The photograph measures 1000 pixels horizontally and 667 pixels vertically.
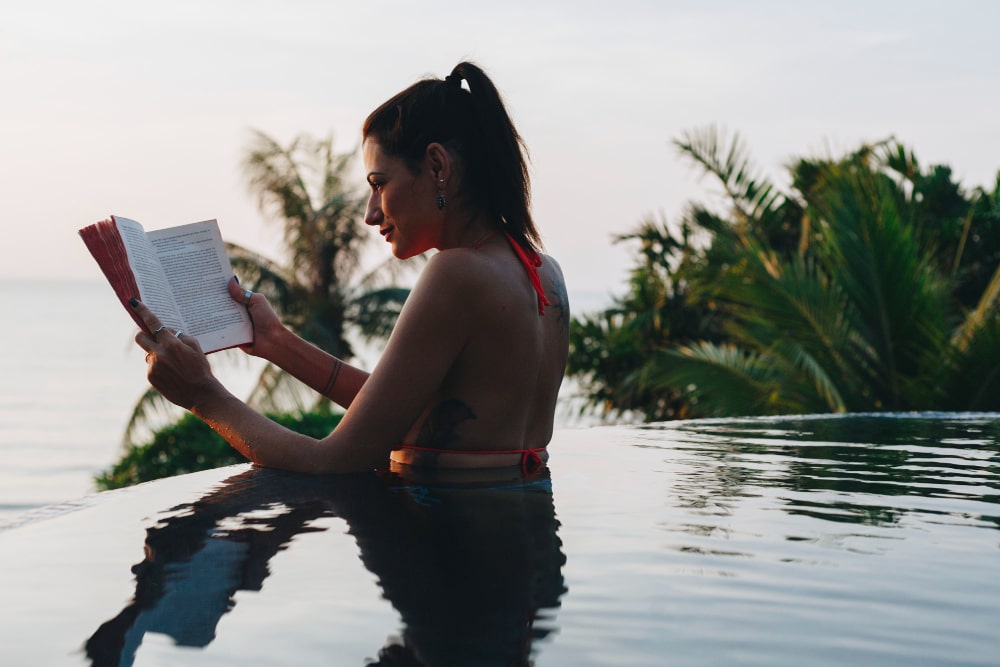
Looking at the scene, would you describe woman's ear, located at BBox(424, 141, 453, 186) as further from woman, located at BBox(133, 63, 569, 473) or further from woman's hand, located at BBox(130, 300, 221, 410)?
woman's hand, located at BBox(130, 300, 221, 410)

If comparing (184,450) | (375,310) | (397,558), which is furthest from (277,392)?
(397,558)

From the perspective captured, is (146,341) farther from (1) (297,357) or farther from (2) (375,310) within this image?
(2) (375,310)

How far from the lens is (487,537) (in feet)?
7.05

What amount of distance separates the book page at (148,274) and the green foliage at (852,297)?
515 centimetres

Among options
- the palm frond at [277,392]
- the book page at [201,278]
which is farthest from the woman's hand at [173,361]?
the palm frond at [277,392]

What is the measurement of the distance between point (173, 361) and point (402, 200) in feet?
2.15

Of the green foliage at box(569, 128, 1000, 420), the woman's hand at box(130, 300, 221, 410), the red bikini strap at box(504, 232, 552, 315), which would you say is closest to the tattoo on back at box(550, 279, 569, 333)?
the red bikini strap at box(504, 232, 552, 315)

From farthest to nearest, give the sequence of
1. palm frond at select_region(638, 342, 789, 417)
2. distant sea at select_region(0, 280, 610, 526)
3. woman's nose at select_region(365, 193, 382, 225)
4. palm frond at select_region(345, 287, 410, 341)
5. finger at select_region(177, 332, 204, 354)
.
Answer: distant sea at select_region(0, 280, 610, 526) → palm frond at select_region(345, 287, 410, 341) → palm frond at select_region(638, 342, 789, 417) → woman's nose at select_region(365, 193, 382, 225) → finger at select_region(177, 332, 204, 354)

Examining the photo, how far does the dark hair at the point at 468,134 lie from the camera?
8.87 feet

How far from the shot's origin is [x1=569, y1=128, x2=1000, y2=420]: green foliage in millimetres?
6984

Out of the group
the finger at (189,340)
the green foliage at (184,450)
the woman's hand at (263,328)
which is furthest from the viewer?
the green foliage at (184,450)

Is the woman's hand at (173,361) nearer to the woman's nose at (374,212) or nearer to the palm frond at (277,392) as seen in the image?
the woman's nose at (374,212)

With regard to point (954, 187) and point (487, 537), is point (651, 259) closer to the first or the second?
point (954, 187)

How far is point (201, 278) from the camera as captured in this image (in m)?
2.80
